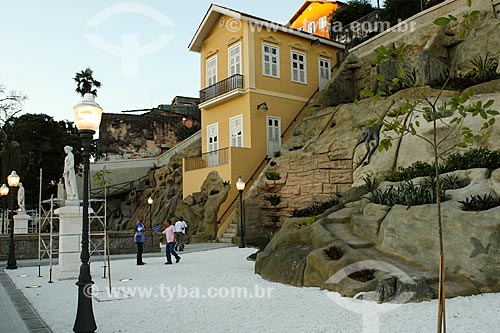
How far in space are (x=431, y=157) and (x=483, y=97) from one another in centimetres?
284

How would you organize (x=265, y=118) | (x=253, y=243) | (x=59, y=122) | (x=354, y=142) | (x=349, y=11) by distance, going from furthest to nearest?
(x=59, y=122)
(x=349, y=11)
(x=265, y=118)
(x=253, y=243)
(x=354, y=142)

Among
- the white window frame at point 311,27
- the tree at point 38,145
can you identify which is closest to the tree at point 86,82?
the tree at point 38,145

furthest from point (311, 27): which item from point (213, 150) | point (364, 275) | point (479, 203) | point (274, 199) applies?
point (364, 275)

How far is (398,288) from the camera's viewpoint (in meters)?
8.28

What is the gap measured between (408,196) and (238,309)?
4.94 m

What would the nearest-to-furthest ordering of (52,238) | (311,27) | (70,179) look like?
Answer: (70,179) → (52,238) → (311,27)

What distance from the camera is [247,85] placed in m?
25.2

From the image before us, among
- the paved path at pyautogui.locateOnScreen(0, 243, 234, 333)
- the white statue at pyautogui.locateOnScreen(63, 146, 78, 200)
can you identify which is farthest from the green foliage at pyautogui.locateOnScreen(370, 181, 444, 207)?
the white statue at pyautogui.locateOnScreen(63, 146, 78, 200)

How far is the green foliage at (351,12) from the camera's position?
113ft

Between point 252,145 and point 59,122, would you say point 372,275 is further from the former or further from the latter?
point 59,122

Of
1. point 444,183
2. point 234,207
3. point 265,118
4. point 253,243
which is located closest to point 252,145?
point 265,118

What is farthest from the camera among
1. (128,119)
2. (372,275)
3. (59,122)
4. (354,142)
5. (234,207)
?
(128,119)

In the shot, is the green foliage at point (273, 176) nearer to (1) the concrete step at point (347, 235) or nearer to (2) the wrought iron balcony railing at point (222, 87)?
(2) the wrought iron balcony railing at point (222, 87)

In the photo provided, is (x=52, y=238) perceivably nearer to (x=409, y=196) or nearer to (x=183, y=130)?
(x=409, y=196)
